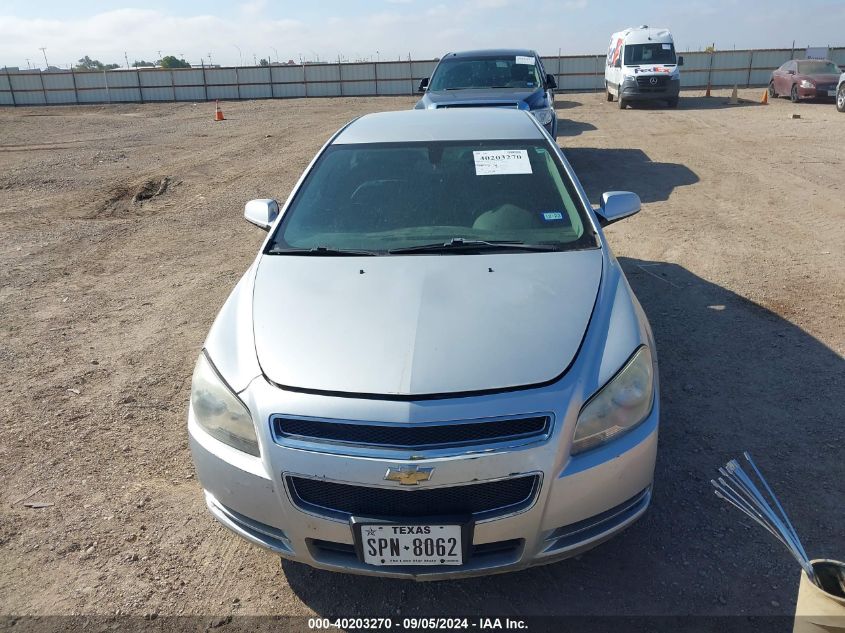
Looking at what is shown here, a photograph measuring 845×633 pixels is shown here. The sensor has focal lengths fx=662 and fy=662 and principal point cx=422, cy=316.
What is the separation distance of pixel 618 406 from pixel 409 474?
0.81m

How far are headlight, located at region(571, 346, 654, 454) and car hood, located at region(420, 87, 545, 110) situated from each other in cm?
693

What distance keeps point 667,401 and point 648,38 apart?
1979cm

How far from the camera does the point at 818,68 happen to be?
69.9 ft

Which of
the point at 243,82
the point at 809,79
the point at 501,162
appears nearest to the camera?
the point at 501,162

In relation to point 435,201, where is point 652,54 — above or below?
above

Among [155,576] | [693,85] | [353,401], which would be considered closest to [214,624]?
[155,576]

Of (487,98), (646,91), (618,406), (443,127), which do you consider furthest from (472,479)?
(646,91)

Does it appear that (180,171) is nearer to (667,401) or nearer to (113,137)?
(113,137)

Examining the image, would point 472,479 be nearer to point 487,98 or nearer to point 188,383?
point 188,383

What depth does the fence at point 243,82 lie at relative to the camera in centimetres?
2997

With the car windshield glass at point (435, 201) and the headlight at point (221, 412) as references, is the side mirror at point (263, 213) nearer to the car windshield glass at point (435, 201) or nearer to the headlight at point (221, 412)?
the car windshield glass at point (435, 201)

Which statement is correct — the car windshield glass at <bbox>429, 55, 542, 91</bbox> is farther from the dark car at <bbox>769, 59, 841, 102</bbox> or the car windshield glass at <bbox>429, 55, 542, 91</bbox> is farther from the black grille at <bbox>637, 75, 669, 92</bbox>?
the dark car at <bbox>769, 59, 841, 102</bbox>

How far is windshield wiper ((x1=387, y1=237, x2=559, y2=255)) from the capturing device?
3191mm

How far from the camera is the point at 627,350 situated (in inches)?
100
